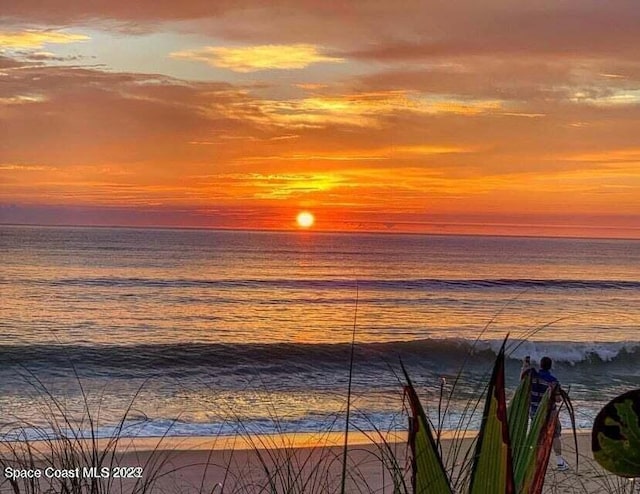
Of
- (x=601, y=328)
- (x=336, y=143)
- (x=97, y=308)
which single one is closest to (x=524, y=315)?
(x=601, y=328)

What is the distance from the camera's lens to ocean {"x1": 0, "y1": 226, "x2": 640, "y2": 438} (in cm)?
1132

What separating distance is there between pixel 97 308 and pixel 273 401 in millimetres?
15090

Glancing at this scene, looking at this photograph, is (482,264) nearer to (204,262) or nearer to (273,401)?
(204,262)

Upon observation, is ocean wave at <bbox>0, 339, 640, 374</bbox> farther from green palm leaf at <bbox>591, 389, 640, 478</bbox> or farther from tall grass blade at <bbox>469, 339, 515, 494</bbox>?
tall grass blade at <bbox>469, 339, 515, 494</bbox>

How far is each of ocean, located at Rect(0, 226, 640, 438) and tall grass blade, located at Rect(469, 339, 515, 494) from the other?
0.24 meters

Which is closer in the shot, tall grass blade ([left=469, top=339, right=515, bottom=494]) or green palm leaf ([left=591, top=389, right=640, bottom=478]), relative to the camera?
tall grass blade ([left=469, top=339, right=515, bottom=494])

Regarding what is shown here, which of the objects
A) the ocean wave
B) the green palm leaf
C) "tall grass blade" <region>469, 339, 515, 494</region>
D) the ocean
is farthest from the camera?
the ocean wave

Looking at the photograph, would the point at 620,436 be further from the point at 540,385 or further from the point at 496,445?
the point at 540,385

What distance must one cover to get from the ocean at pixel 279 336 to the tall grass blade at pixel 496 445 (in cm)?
24

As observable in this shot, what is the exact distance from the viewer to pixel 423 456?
86 centimetres

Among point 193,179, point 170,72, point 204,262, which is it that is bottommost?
point 204,262

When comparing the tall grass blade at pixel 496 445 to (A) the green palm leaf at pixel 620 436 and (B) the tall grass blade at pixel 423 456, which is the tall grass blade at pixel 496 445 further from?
(A) the green palm leaf at pixel 620 436

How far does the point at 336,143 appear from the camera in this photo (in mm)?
27125

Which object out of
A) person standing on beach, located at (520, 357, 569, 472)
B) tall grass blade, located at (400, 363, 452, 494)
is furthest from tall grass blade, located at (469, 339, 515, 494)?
person standing on beach, located at (520, 357, 569, 472)
